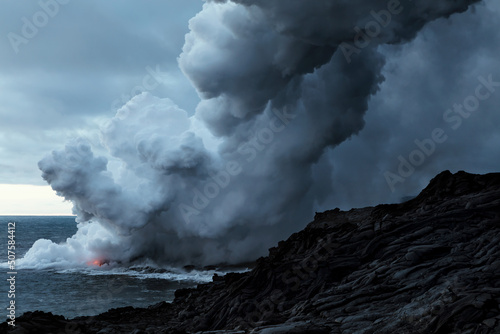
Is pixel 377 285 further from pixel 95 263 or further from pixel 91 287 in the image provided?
pixel 95 263

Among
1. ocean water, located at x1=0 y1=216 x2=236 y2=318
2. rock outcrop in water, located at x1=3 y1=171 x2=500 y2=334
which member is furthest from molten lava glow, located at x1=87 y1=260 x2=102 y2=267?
rock outcrop in water, located at x1=3 y1=171 x2=500 y2=334

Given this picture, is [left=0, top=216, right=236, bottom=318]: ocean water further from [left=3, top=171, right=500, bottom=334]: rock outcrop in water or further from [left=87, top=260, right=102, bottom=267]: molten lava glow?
[left=3, top=171, right=500, bottom=334]: rock outcrop in water

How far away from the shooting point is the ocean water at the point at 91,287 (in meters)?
61.7

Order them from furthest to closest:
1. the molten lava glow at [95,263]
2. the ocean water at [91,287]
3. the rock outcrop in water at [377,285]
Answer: the molten lava glow at [95,263] → the ocean water at [91,287] → the rock outcrop in water at [377,285]

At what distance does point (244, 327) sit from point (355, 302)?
6152mm

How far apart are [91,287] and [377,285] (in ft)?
224

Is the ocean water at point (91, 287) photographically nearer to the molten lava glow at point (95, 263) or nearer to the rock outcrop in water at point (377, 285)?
the molten lava glow at point (95, 263)

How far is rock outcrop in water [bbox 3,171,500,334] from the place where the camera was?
18094mm

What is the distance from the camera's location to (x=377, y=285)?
23.2 m

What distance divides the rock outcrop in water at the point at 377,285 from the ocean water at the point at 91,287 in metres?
27.0

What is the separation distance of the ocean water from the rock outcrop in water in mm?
26998

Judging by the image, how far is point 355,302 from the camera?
22438 mm

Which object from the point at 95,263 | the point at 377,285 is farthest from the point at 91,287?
the point at 377,285

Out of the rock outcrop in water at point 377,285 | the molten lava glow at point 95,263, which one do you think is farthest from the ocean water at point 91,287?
the rock outcrop in water at point 377,285
